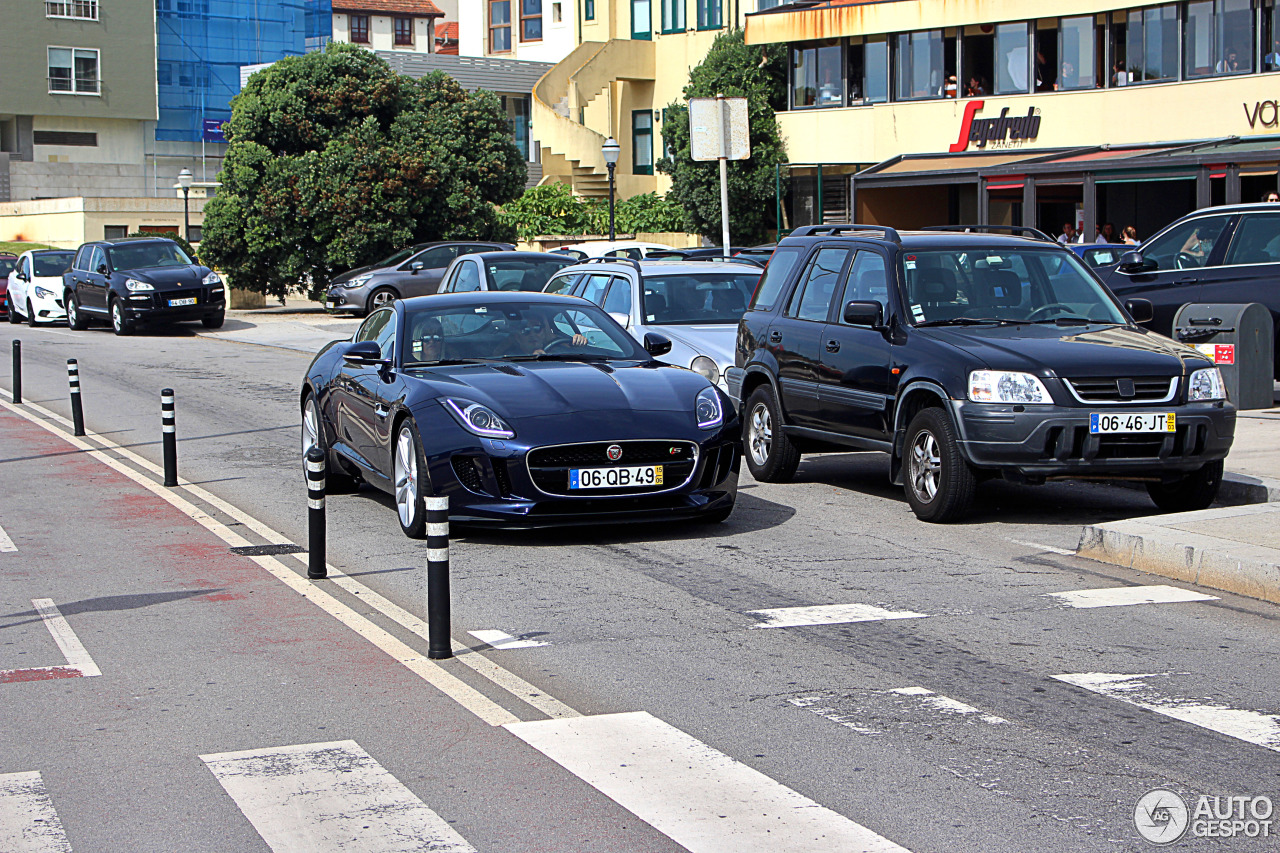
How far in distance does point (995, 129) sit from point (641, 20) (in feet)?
61.5

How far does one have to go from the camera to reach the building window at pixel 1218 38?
3278 centimetres

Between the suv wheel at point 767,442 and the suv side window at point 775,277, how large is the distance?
75 cm

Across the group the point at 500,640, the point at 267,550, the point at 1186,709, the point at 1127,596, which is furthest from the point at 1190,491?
the point at 267,550

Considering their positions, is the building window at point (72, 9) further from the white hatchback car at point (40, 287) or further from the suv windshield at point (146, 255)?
the suv windshield at point (146, 255)

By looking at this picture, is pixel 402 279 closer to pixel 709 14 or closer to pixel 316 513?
pixel 709 14

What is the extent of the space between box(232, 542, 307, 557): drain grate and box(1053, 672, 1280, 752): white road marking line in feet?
16.5

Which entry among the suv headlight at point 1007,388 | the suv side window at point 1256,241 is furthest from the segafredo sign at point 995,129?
the suv headlight at point 1007,388

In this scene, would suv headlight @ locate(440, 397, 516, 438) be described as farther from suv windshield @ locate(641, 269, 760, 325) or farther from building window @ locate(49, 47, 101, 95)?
building window @ locate(49, 47, 101, 95)

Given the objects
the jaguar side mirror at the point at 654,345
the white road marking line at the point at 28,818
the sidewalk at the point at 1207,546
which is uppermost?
the jaguar side mirror at the point at 654,345

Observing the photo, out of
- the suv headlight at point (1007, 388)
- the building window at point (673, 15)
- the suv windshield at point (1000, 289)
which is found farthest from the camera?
the building window at point (673, 15)

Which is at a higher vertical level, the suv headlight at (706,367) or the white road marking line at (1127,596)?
the suv headlight at (706,367)

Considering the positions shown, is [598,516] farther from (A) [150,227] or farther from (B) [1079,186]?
(A) [150,227]

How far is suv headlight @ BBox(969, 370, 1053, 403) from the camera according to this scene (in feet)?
31.3

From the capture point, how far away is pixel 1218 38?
109 ft
